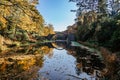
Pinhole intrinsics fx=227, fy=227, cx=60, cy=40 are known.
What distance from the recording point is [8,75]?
46.0 ft

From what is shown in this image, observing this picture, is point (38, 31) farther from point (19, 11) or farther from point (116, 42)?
point (19, 11)

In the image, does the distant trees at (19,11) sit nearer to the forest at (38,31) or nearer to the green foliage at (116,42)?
the forest at (38,31)

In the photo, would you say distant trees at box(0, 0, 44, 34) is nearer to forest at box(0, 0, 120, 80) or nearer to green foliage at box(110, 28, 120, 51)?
forest at box(0, 0, 120, 80)

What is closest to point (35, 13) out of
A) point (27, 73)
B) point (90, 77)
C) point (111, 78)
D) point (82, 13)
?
point (27, 73)

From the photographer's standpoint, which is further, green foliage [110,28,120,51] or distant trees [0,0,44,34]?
green foliage [110,28,120,51]

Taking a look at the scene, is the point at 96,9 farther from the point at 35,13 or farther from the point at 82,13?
the point at 35,13

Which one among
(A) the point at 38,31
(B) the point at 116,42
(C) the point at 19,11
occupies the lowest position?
(B) the point at 116,42

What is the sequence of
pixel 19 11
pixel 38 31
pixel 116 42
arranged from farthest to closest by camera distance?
pixel 38 31 → pixel 116 42 → pixel 19 11

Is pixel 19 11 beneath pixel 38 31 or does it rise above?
above

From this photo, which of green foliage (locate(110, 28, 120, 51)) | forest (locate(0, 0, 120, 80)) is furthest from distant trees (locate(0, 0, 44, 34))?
green foliage (locate(110, 28, 120, 51))

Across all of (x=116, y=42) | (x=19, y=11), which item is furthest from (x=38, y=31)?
(x=19, y=11)

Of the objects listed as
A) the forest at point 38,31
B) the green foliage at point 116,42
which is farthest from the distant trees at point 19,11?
the green foliage at point 116,42

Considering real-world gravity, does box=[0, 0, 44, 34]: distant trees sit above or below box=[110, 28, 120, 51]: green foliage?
above

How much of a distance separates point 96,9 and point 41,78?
46010mm
